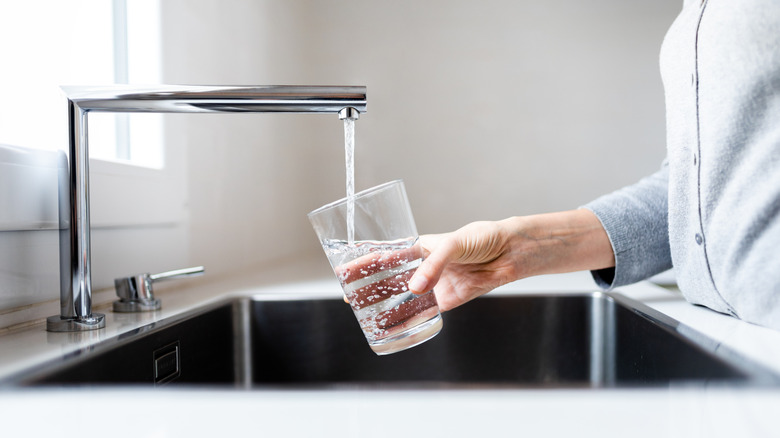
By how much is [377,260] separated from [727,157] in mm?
413

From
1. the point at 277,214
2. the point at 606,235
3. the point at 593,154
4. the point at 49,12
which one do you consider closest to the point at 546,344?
the point at 606,235

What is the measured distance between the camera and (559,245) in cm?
87

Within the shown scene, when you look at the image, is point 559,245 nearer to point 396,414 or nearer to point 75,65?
point 396,414

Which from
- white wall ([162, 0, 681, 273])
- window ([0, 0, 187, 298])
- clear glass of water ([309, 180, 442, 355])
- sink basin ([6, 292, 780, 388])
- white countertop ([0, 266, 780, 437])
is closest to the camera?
white countertop ([0, 266, 780, 437])

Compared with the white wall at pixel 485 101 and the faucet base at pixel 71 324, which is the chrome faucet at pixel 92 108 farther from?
the white wall at pixel 485 101

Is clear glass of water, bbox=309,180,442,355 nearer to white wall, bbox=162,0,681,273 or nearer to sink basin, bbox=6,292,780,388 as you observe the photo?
sink basin, bbox=6,292,780,388

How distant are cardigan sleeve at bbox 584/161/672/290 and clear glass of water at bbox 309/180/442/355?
1.36 feet

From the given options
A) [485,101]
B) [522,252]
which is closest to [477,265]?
[522,252]

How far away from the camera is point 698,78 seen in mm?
697

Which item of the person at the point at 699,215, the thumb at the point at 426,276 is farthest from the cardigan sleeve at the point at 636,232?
the thumb at the point at 426,276

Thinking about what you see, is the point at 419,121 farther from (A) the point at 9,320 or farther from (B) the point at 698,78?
(A) the point at 9,320

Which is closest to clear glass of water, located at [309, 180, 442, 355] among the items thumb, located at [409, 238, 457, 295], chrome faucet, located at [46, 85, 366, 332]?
thumb, located at [409, 238, 457, 295]

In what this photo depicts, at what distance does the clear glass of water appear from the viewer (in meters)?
0.54

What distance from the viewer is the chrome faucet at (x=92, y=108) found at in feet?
2.00
